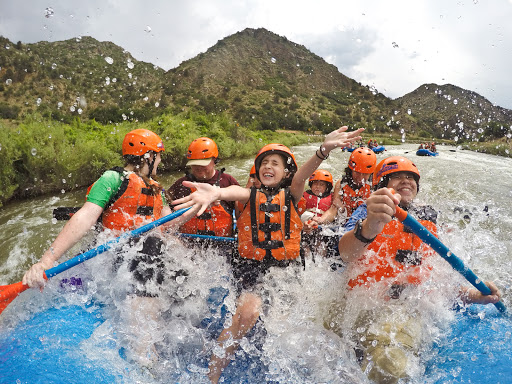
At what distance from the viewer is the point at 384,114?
59812mm

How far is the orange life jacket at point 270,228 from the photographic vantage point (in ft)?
9.73

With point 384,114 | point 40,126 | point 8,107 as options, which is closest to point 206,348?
point 40,126

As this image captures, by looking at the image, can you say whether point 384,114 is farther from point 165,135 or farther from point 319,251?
point 319,251

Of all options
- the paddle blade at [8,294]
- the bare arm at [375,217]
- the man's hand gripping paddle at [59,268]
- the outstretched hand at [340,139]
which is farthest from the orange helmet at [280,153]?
the paddle blade at [8,294]

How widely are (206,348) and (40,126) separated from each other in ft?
32.9

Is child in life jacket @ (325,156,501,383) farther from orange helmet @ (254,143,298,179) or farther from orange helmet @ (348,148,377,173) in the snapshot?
orange helmet @ (348,148,377,173)

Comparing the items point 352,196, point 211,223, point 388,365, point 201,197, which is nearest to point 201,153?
point 211,223

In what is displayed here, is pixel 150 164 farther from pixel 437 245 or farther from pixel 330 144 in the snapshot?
pixel 437 245

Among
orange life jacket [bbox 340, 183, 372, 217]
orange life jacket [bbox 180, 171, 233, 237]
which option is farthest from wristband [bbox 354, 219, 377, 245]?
orange life jacket [bbox 340, 183, 372, 217]

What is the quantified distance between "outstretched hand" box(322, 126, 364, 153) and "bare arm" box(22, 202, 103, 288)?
7.27ft

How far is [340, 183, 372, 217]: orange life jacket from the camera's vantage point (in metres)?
5.27

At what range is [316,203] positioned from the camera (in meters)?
5.70

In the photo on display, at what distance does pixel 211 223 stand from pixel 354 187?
262 cm

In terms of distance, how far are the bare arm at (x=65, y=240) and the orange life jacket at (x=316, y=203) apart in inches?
138
